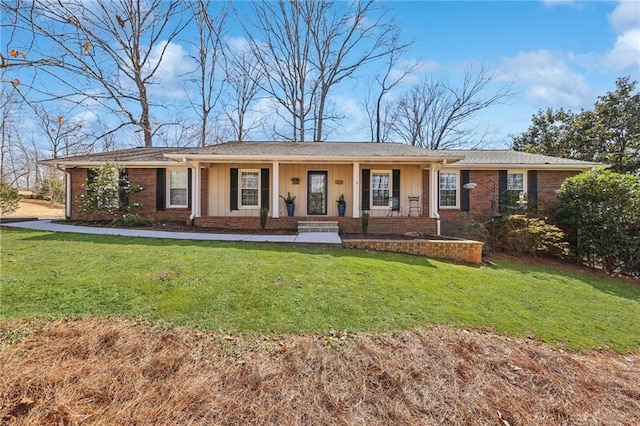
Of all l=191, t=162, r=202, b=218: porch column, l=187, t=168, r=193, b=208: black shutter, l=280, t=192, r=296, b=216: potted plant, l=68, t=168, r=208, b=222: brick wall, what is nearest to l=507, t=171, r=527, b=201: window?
l=280, t=192, r=296, b=216: potted plant

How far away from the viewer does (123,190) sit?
37.1 feet

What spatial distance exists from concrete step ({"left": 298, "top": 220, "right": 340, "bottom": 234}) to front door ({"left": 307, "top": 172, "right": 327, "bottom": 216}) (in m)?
1.62

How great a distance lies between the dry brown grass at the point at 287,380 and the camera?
2320mm

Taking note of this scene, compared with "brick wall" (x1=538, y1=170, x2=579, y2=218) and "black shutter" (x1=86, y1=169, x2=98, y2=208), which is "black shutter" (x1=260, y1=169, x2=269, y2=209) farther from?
"brick wall" (x1=538, y1=170, x2=579, y2=218)

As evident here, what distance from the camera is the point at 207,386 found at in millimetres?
2539

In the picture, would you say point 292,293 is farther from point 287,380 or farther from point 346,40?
point 346,40

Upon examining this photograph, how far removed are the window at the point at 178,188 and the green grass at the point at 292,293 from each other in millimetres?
5132

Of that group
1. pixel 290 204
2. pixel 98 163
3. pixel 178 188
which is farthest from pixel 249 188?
pixel 98 163

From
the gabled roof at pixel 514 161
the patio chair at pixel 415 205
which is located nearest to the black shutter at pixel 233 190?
the patio chair at pixel 415 205

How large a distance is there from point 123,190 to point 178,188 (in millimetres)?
1981

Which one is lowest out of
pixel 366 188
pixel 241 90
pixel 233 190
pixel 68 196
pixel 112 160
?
pixel 68 196

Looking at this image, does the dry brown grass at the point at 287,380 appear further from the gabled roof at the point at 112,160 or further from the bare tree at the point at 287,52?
the bare tree at the point at 287,52

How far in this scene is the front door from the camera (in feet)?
38.3

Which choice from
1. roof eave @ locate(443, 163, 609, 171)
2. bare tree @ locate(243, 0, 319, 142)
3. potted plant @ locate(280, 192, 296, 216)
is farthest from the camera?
bare tree @ locate(243, 0, 319, 142)
